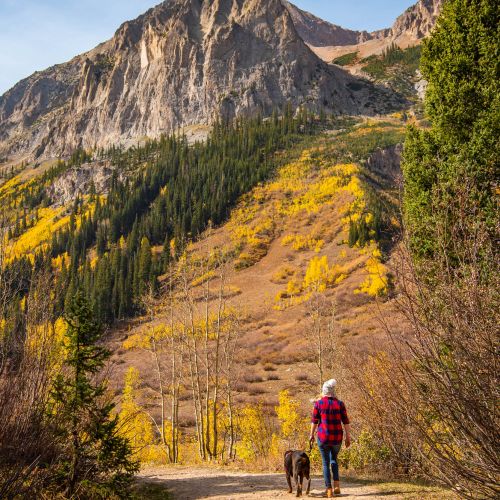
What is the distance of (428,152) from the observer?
9.83m

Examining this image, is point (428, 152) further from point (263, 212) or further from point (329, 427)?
point (263, 212)

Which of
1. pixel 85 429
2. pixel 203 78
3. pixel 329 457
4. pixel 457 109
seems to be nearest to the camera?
pixel 329 457

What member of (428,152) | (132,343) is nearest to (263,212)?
(132,343)

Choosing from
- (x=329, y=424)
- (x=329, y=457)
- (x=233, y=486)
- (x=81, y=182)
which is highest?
(x=81, y=182)

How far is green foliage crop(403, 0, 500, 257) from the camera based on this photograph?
8680 mm

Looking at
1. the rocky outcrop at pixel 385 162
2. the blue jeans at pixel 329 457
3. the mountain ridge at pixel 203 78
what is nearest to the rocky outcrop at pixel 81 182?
the mountain ridge at pixel 203 78

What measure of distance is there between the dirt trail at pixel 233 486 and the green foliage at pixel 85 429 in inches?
64.0

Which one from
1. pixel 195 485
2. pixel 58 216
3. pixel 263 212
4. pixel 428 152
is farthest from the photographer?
pixel 58 216

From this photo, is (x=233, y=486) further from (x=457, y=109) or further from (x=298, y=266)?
(x=298, y=266)

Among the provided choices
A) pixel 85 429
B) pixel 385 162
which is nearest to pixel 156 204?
pixel 385 162

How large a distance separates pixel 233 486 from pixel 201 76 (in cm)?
16494

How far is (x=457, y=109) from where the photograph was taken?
30.3 feet

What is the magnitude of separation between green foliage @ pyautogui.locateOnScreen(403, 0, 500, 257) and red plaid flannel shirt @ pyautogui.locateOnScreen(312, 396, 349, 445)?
361 cm

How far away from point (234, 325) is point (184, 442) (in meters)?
10.9
